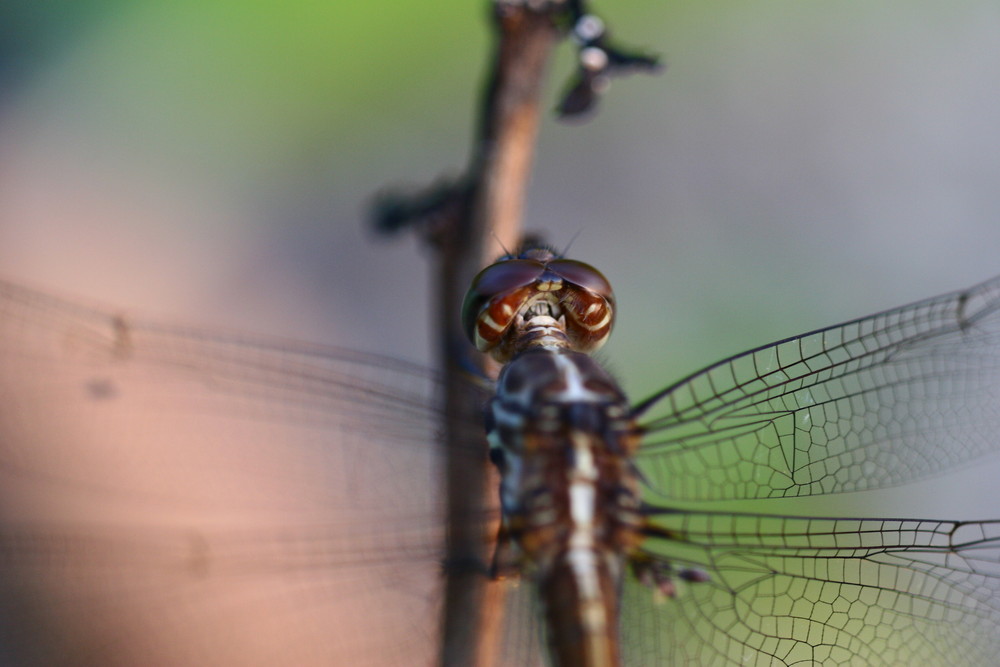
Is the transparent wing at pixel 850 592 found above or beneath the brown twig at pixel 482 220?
beneath

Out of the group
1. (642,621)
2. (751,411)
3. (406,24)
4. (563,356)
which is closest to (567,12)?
(563,356)


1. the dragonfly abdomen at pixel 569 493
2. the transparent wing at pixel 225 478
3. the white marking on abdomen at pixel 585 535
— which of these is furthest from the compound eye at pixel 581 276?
the transparent wing at pixel 225 478

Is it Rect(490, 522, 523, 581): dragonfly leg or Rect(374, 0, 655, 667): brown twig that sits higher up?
Rect(374, 0, 655, 667): brown twig

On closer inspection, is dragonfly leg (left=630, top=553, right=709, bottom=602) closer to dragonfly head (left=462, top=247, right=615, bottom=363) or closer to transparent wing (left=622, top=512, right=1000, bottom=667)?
transparent wing (left=622, top=512, right=1000, bottom=667)

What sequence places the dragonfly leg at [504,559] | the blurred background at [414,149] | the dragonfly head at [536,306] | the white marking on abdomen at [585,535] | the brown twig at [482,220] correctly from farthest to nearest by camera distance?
the blurred background at [414,149], the brown twig at [482,220], the dragonfly head at [536,306], the dragonfly leg at [504,559], the white marking on abdomen at [585,535]

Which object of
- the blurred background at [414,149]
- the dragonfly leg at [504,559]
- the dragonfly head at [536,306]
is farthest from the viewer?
the blurred background at [414,149]

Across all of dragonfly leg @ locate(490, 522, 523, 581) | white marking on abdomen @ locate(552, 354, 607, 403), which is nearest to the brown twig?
dragonfly leg @ locate(490, 522, 523, 581)

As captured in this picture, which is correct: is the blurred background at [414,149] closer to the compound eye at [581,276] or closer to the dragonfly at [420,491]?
the dragonfly at [420,491]
